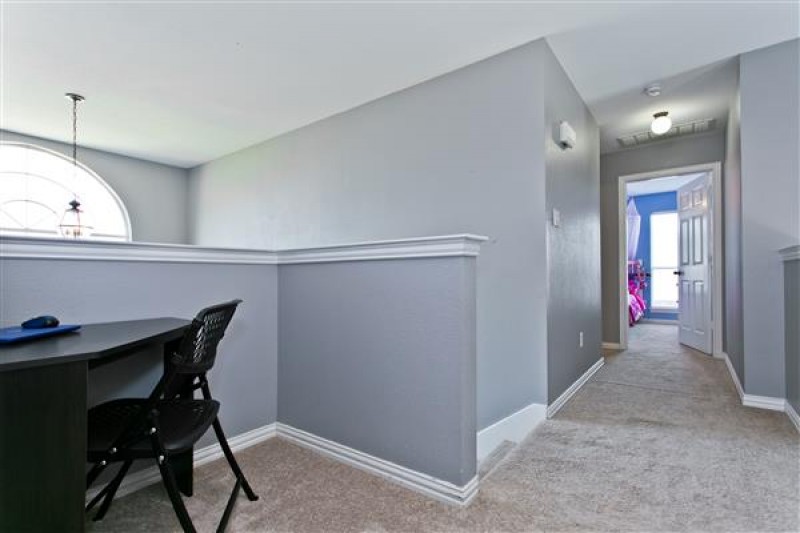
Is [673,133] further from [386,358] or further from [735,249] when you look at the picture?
[386,358]

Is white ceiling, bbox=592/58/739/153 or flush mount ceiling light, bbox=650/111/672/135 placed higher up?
white ceiling, bbox=592/58/739/153

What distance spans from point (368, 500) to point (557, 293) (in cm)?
189

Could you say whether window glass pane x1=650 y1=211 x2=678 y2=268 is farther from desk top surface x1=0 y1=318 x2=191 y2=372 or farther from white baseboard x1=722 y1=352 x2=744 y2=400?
desk top surface x1=0 y1=318 x2=191 y2=372

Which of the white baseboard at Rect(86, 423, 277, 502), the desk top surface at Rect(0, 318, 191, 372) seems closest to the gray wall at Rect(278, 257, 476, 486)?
the white baseboard at Rect(86, 423, 277, 502)

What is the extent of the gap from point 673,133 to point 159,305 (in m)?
5.08

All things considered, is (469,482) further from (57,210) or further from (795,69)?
(57,210)

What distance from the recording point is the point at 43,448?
95cm

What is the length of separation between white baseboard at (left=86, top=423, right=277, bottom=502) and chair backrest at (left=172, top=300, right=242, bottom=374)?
0.76 m

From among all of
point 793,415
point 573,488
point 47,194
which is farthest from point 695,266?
point 47,194

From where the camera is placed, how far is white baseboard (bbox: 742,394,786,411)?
2559 mm

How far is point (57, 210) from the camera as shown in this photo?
4.88m

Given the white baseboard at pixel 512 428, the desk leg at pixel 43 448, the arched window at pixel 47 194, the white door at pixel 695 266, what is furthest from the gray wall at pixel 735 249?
the arched window at pixel 47 194

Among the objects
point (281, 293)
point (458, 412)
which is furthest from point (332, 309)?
point (458, 412)

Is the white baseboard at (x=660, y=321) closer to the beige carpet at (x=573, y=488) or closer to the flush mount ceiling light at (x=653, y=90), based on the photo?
the flush mount ceiling light at (x=653, y=90)
